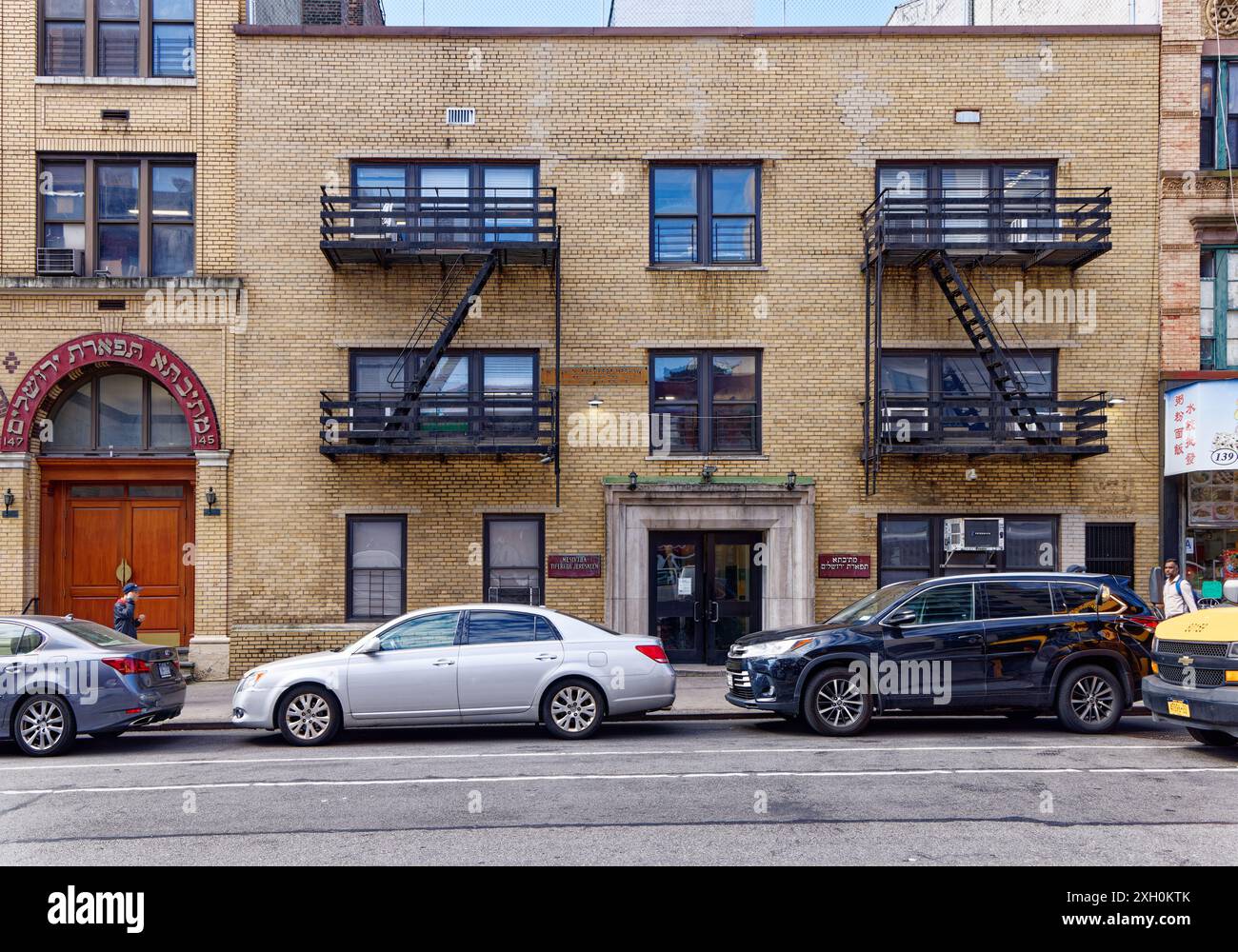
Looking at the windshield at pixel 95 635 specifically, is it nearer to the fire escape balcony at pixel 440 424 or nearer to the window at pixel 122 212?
the fire escape balcony at pixel 440 424

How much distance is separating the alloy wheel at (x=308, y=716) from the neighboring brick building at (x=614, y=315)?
18.0 ft

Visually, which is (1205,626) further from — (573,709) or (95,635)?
(95,635)

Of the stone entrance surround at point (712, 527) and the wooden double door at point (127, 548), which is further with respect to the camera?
the wooden double door at point (127, 548)

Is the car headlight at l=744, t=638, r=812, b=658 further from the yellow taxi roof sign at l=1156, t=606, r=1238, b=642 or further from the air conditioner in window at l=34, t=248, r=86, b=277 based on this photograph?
the air conditioner in window at l=34, t=248, r=86, b=277

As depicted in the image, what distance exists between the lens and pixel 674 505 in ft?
55.3

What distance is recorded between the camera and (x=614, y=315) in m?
17.2

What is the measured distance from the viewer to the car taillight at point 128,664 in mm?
11281

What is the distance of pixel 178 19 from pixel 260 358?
230 inches

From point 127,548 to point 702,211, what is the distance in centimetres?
1100

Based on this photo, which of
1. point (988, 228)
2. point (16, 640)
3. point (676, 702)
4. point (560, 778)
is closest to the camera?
point (560, 778)

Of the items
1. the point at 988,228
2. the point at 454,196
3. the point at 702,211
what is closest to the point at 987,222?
the point at 988,228

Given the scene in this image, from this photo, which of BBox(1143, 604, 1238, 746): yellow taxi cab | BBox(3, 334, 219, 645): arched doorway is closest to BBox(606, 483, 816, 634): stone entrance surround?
BBox(1143, 604, 1238, 746): yellow taxi cab

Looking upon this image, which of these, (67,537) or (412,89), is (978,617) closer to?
(412,89)

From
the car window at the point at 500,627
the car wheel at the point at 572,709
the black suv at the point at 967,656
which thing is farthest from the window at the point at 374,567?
the black suv at the point at 967,656
